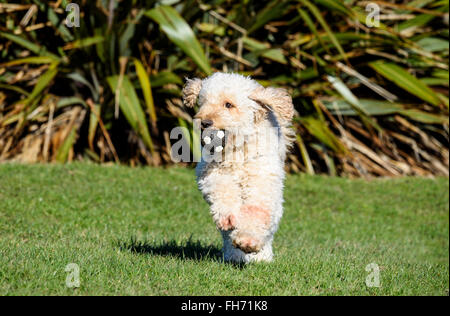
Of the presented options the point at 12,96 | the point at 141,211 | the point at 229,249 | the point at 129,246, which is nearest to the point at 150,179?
the point at 141,211

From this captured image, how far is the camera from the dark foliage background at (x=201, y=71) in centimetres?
1016

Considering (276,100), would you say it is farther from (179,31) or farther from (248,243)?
(179,31)

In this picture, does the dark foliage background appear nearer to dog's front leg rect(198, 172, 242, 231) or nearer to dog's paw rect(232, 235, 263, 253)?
dog's front leg rect(198, 172, 242, 231)

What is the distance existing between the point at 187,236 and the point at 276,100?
276cm

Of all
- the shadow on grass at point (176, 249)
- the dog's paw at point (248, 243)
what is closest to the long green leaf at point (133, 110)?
the shadow on grass at point (176, 249)

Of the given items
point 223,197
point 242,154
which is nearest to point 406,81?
point 242,154

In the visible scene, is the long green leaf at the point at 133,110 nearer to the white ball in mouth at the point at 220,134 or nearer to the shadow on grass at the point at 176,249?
the shadow on grass at the point at 176,249

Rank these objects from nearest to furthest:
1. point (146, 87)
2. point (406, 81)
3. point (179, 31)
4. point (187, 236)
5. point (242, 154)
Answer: point (242, 154) → point (187, 236) → point (179, 31) → point (146, 87) → point (406, 81)

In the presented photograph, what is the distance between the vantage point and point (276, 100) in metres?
4.72

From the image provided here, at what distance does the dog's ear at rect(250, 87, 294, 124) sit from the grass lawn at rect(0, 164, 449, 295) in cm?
113

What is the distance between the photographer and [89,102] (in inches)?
414

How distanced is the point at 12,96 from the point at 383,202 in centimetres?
643

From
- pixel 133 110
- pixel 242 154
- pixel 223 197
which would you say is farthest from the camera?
pixel 133 110

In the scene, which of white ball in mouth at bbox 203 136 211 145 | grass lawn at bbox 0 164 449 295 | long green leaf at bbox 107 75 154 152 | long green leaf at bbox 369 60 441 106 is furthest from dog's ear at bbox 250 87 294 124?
long green leaf at bbox 369 60 441 106
